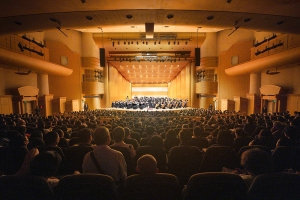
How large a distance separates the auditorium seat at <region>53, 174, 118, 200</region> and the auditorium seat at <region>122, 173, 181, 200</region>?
23 cm

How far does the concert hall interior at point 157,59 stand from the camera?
698 centimetres

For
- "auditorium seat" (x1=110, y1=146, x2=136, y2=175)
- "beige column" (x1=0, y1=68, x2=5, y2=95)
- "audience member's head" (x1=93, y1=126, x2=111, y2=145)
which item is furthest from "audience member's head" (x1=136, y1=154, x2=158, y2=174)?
"beige column" (x1=0, y1=68, x2=5, y2=95)

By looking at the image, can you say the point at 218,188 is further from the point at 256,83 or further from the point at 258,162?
the point at 256,83

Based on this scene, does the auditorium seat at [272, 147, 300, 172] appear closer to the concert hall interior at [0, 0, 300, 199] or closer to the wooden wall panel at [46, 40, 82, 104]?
the concert hall interior at [0, 0, 300, 199]

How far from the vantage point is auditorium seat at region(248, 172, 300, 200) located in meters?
1.72

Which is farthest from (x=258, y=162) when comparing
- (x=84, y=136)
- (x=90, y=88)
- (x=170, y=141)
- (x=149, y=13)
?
(x=90, y=88)

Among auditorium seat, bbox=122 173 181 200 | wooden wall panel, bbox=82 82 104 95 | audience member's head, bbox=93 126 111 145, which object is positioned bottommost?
auditorium seat, bbox=122 173 181 200

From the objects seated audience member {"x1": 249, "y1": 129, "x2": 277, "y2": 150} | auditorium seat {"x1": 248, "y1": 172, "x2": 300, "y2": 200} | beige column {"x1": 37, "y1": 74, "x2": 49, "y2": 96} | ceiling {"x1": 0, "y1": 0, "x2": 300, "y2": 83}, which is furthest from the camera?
beige column {"x1": 37, "y1": 74, "x2": 49, "y2": 96}

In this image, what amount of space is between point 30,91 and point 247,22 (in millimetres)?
18441

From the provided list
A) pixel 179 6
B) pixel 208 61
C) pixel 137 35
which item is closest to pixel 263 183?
pixel 179 6

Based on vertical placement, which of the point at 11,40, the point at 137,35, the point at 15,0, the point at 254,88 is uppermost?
the point at 137,35

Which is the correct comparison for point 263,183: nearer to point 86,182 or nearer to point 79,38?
point 86,182

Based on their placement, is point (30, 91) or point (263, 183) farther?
point (30, 91)

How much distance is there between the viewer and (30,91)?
57.0 feet
